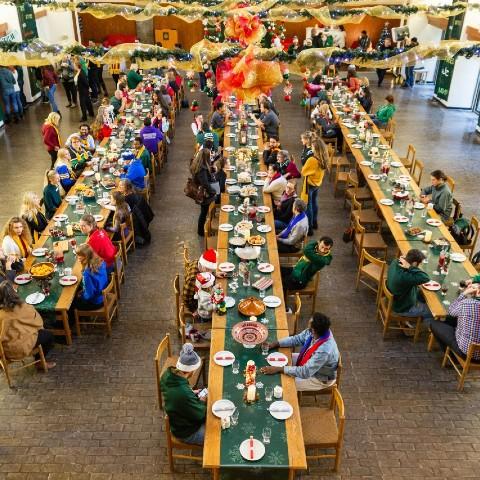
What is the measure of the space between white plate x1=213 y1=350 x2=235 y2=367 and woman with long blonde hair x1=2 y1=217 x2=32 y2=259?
3.50m

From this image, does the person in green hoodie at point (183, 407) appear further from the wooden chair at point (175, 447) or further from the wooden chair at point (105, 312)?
the wooden chair at point (105, 312)

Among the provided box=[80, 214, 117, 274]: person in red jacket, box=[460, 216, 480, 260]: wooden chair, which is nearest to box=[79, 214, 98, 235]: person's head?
box=[80, 214, 117, 274]: person in red jacket

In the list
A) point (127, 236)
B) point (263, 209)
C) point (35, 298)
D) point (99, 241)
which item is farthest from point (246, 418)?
point (127, 236)

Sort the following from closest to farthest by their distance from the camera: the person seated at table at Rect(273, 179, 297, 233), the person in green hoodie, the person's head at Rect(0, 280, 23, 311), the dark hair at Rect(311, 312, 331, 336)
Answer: the person in green hoodie
the dark hair at Rect(311, 312, 331, 336)
the person's head at Rect(0, 280, 23, 311)
the person seated at table at Rect(273, 179, 297, 233)

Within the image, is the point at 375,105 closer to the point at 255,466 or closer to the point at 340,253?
the point at 340,253

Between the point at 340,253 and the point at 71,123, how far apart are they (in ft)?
33.8

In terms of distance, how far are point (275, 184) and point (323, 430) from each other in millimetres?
4794

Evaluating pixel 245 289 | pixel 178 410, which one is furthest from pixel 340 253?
pixel 178 410

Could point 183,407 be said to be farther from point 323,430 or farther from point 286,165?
point 286,165

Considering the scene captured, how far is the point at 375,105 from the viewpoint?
17.9 meters

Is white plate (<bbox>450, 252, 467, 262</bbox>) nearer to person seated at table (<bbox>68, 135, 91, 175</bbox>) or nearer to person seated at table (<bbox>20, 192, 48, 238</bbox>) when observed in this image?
person seated at table (<bbox>20, 192, 48, 238</bbox>)

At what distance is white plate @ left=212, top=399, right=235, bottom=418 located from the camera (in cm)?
485

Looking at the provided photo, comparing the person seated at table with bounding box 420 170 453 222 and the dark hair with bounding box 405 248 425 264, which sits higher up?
the dark hair with bounding box 405 248 425 264

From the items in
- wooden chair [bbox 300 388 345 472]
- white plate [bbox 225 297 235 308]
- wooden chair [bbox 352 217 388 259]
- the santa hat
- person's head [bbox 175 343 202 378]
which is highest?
the santa hat
